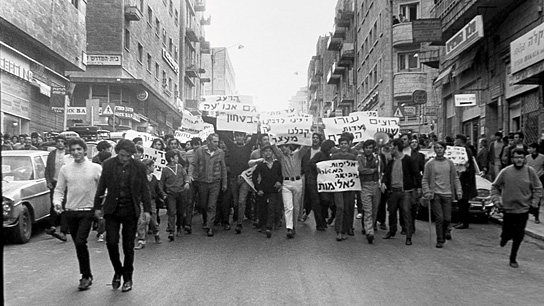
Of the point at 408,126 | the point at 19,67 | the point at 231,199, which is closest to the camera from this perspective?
the point at 231,199

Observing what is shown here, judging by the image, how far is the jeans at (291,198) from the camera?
1066 cm

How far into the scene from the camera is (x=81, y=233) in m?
6.80

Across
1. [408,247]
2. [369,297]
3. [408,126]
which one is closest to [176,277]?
[369,297]

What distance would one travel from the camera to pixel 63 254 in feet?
29.4

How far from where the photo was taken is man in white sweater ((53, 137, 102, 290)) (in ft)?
22.1

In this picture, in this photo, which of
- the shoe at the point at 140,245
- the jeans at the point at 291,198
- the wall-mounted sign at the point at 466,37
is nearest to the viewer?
the shoe at the point at 140,245

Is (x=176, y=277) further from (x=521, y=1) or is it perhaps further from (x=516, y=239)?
(x=521, y=1)

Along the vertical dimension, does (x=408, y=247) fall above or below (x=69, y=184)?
below

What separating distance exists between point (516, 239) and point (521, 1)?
1210 cm

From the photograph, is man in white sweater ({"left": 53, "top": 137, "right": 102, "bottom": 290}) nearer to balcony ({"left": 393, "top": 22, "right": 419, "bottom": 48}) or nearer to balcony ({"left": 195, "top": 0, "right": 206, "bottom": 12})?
balcony ({"left": 393, "top": 22, "right": 419, "bottom": 48})

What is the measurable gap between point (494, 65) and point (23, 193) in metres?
15.9

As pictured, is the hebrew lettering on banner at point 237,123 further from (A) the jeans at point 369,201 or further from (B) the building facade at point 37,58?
(B) the building facade at point 37,58

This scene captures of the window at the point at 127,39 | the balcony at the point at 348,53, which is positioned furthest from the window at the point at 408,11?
the window at the point at 127,39

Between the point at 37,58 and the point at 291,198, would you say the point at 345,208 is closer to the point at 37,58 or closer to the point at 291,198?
the point at 291,198
